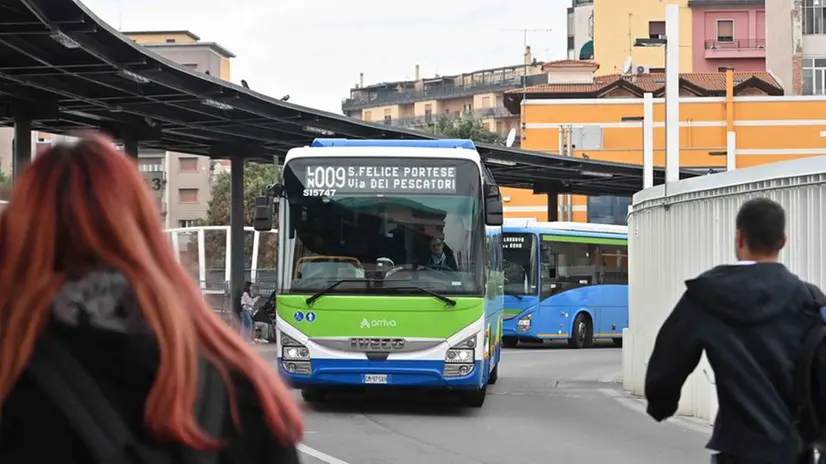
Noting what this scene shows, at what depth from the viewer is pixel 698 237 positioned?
44.5ft

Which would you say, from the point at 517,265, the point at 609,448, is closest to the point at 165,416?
the point at 609,448

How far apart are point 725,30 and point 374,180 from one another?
262 ft

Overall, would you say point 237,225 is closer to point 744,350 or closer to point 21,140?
point 21,140

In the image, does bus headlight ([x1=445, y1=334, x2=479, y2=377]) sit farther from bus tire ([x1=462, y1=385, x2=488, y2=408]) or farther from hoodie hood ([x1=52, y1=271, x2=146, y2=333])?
hoodie hood ([x1=52, y1=271, x2=146, y2=333])

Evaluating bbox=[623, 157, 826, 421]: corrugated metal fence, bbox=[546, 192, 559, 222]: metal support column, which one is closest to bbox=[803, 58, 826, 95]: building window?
bbox=[546, 192, 559, 222]: metal support column

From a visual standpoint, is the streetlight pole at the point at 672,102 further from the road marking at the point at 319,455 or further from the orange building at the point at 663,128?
the orange building at the point at 663,128

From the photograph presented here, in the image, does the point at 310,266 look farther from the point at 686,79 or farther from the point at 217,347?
the point at 686,79

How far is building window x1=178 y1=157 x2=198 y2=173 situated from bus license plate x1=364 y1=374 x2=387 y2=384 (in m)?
84.7

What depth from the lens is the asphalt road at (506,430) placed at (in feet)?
36.1

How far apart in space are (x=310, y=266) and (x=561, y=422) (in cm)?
352

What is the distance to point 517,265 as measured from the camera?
3009cm

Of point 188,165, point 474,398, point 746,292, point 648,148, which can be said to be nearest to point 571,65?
point 188,165

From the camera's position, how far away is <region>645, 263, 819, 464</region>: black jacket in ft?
14.4

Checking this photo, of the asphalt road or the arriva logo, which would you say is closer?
the asphalt road
